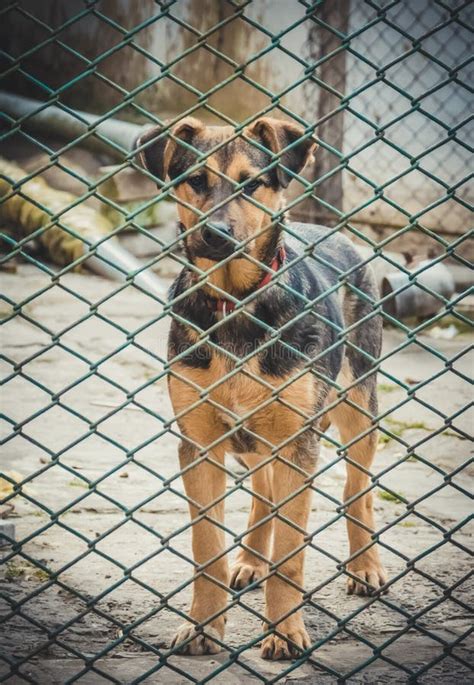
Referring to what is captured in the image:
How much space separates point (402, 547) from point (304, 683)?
135cm

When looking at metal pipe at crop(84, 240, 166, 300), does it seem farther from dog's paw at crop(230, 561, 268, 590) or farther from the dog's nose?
the dog's nose

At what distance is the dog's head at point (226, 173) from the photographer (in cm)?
313

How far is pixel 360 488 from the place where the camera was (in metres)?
3.83

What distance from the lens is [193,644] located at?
2949 mm

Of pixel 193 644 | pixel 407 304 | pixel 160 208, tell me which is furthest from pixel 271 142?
pixel 160 208

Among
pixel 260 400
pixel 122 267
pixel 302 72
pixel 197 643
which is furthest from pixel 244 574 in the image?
pixel 302 72

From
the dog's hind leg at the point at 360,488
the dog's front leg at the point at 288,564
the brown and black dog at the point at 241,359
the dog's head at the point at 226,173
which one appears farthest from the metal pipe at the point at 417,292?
the dog's front leg at the point at 288,564

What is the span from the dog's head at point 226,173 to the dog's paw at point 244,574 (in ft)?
4.02

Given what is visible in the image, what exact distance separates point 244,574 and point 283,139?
1711 mm

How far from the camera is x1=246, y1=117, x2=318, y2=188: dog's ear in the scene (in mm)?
3123

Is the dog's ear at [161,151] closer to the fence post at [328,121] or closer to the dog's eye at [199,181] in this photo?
the dog's eye at [199,181]

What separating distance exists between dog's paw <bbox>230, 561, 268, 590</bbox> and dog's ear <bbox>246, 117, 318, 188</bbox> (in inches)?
60.7

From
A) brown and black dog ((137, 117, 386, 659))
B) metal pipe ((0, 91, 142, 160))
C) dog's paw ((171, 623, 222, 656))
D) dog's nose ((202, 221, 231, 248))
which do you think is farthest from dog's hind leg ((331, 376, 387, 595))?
metal pipe ((0, 91, 142, 160))

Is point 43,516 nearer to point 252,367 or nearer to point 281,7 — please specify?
point 252,367
